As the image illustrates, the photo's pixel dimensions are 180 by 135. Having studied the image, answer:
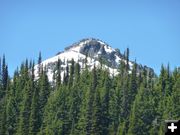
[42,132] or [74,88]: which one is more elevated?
[74,88]

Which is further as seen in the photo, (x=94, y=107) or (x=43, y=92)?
(x=43, y=92)

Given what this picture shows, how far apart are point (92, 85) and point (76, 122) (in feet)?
55.4

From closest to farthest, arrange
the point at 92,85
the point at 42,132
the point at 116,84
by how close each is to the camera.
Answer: the point at 42,132
the point at 92,85
the point at 116,84

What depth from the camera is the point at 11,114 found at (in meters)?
142

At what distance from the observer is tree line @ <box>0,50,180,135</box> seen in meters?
127

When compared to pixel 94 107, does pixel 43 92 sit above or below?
above

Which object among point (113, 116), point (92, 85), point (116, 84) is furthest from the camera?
point (116, 84)

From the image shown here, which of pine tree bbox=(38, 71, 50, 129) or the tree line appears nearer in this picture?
the tree line

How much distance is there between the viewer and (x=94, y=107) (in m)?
130

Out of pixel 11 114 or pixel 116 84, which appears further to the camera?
pixel 116 84

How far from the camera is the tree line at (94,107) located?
126875 mm

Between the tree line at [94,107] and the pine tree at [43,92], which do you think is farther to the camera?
the pine tree at [43,92]

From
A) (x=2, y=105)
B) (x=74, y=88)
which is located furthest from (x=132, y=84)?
(x=2, y=105)

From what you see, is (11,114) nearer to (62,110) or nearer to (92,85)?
(62,110)
